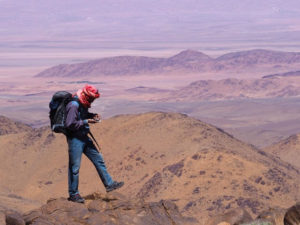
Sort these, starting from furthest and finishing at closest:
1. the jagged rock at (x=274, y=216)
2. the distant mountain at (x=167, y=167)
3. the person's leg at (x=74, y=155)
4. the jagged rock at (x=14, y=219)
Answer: the distant mountain at (x=167, y=167), the jagged rock at (x=274, y=216), the person's leg at (x=74, y=155), the jagged rock at (x=14, y=219)

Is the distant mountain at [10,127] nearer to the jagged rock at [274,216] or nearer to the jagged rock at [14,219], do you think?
the jagged rock at [274,216]

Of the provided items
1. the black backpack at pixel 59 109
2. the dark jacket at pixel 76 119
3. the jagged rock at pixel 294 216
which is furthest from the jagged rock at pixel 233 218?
the black backpack at pixel 59 109

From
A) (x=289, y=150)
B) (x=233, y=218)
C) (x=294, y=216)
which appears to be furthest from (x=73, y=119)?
(x=289, y=150)

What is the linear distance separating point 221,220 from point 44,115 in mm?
159810

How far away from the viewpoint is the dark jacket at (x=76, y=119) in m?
13.4

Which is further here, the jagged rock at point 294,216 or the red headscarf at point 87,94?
the red headscarf at point 87,94

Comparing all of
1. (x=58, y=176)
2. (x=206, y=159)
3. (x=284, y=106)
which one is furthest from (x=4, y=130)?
(x=284, y=106)

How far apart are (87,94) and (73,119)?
562mm

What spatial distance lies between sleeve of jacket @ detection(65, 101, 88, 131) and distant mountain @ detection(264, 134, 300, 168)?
2280 inches

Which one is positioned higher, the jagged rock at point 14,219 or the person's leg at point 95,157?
the person's leg at point 95,157

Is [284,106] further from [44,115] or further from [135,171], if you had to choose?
[135,171]

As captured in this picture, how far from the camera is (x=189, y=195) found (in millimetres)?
49906

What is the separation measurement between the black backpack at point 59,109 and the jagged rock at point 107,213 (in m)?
1.58

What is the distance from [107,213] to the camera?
14.0m
